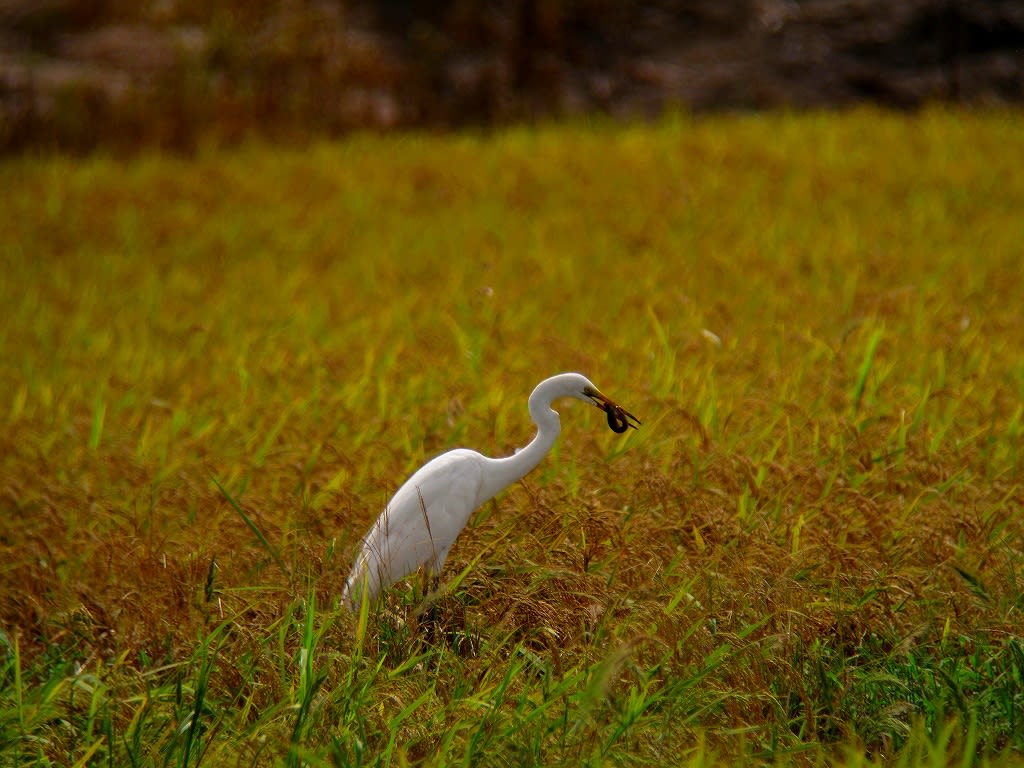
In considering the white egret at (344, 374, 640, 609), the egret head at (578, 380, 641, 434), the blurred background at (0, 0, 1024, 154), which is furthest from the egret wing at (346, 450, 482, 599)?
the blurred background at (0, 0, 1024, 154)

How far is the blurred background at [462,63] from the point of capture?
827 centimetres

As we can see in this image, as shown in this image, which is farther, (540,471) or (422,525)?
(540,471)

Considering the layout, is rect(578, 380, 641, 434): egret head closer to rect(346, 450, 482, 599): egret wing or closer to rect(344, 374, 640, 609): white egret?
rect(344, 374, 640, 609): white egret

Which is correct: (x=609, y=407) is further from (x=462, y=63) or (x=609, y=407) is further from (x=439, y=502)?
(x=462, y=63)

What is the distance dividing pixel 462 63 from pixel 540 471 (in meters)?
6.47

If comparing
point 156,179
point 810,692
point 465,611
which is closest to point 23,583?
point 465,611

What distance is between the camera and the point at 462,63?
923 cm

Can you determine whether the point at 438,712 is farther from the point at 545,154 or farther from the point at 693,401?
the point at 545,154

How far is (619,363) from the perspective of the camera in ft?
13.6

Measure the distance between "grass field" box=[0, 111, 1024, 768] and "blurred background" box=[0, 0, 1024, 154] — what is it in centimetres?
173

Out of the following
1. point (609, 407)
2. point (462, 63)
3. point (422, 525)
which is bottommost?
point (462, 63)

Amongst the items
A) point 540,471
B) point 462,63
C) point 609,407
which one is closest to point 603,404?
point 609,407

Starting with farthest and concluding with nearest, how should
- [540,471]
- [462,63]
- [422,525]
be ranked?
[462,63] < [540,471] < [422,525]

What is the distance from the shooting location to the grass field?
2.21 meters
